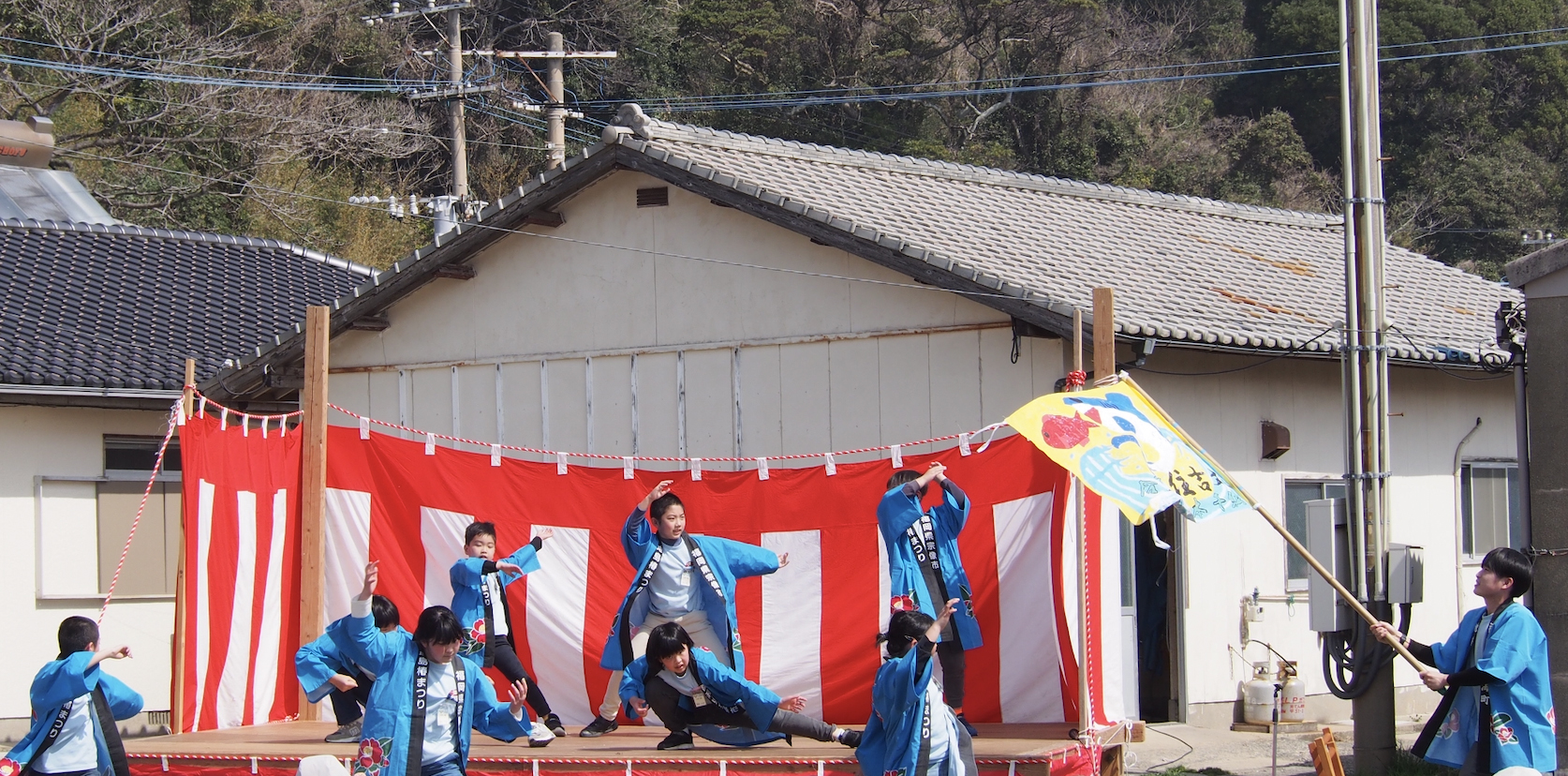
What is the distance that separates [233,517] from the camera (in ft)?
32.0

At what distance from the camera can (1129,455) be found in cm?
734

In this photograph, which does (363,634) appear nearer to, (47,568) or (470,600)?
(470,600)

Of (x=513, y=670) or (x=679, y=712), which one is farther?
(x=513, y=670)

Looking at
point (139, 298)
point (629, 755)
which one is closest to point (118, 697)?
point (629, 755)

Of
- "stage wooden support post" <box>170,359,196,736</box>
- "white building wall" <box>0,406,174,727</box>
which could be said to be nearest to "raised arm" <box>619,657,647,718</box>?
"stage wooden support post" <box>170,359,196,736</box>

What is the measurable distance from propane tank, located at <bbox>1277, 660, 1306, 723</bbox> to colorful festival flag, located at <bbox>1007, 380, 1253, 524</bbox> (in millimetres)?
4901

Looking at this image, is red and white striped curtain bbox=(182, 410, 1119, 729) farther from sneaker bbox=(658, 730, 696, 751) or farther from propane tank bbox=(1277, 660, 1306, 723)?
propane tank bbox=(1277, 660, 1306, 723)

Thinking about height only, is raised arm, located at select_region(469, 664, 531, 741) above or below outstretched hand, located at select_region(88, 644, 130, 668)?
below

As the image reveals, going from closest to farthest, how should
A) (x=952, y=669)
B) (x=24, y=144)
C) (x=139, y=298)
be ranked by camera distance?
(x=952, y=669)
(x=24, y=144)
(x=139, y=298)

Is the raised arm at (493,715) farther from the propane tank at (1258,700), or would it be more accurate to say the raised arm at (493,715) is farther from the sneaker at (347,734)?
the propane tank at (1258,700)

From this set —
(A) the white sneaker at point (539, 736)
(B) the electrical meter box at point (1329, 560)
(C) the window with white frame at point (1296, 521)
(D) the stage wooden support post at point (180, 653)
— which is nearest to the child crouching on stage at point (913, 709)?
(A) the white sneaker at point (539, 736)

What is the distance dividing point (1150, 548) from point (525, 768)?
5.91 metres

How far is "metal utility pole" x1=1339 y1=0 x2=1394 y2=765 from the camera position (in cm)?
911

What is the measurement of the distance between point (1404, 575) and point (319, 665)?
6.27 m
